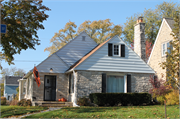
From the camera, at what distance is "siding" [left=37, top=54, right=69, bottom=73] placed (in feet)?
60.1

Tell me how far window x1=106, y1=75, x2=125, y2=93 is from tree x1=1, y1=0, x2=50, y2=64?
22.3 feet

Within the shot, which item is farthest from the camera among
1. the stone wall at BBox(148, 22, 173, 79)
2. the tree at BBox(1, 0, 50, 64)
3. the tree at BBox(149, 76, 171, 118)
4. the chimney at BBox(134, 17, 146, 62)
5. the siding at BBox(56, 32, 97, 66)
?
the stone wall at BBox(148, 22, 173, 79)

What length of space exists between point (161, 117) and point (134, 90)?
306 inches

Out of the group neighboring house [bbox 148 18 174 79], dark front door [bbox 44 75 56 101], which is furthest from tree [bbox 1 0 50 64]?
neighboring house [bbox 148 18 174 79]

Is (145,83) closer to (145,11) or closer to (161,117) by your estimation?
(161,117)

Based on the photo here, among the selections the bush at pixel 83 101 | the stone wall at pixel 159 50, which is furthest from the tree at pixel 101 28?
the bush at pixel 83 101

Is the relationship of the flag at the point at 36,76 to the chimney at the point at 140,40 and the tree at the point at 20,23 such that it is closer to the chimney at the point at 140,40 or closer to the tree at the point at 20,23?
the tree at the point at 20,23

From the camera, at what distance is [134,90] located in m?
18.0

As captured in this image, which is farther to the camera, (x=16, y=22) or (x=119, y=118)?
(x=16, y=22)

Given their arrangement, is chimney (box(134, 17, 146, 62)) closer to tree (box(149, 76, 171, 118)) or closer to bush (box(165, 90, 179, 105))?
tree (box(149, 76, 171, 118))

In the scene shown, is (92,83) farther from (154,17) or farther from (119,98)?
(154,17)

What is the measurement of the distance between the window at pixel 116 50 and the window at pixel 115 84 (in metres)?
1.93

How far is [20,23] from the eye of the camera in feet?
42.2

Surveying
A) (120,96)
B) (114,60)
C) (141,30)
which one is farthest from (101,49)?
(141,30)
